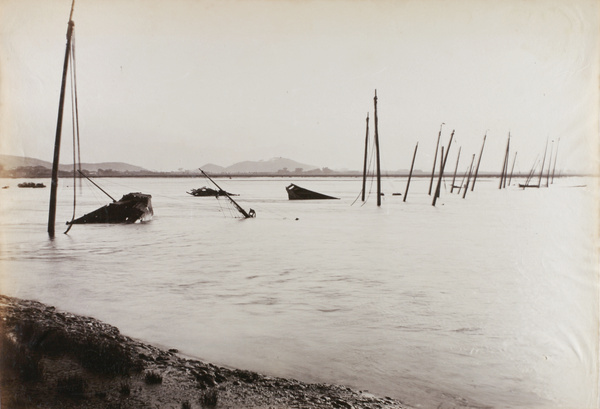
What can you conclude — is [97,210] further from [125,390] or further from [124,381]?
[125,390]

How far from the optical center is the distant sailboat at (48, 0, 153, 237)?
5.86m

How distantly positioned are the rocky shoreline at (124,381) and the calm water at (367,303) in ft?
1.48

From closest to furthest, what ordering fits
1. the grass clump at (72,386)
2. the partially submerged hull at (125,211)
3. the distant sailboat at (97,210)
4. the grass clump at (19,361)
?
the grass clump at (72,386) < the grass clump at (19,361) < the distant sailboat at (97,210) < the partially submerged hull at (125,211)

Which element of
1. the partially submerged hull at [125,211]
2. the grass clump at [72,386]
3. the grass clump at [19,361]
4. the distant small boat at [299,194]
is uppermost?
the distant small boat at [299,194]

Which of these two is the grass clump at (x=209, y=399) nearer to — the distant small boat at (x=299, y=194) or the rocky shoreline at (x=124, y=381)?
the rocky shoreline at (x=124, y=381)

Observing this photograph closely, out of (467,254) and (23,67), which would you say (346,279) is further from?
(23,67)

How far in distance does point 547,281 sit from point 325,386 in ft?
9.95

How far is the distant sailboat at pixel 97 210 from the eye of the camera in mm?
5855

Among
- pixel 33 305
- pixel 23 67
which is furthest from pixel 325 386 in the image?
pixel 23 67

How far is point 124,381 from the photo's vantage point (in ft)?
11.8

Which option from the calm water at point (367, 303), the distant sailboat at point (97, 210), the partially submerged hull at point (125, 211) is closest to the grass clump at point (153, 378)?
the calm water at point (367, 303)

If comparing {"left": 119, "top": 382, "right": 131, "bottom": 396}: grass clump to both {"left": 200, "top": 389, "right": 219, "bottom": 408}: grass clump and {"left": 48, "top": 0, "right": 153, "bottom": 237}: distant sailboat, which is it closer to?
{"left": 200, "top": 389, "right": 219, "bottom": 408}: grass clump

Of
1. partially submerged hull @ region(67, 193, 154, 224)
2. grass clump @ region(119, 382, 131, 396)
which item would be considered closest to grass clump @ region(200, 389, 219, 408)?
grass clump @ region(119, 382, 131, 396)

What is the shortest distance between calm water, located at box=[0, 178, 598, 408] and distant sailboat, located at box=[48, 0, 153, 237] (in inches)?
10.5
